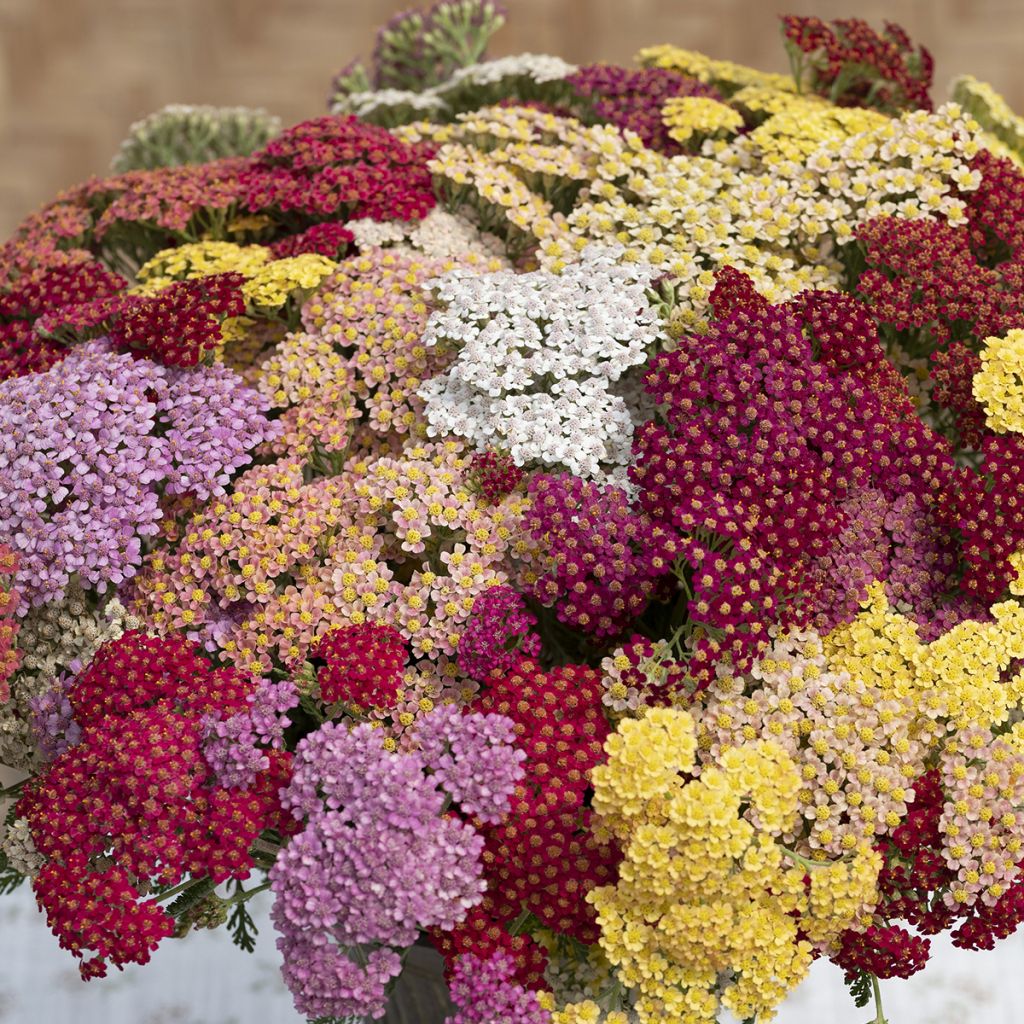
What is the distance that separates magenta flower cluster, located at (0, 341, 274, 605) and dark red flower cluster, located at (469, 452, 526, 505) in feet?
0.95

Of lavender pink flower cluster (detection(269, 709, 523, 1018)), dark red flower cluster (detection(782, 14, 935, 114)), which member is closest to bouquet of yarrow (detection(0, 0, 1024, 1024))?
lavender pink flower cluster (detection(269, 709, 523, 1018))

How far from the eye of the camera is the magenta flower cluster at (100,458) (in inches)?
69.9

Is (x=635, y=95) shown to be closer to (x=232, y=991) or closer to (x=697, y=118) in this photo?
(x=697, y=118)

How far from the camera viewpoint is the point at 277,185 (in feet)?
7.46

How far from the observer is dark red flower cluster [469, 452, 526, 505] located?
180 cm

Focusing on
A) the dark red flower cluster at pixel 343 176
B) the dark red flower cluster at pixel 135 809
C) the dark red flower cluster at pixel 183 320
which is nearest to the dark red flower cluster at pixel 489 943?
the dark red flower cluster at pixel 135 809

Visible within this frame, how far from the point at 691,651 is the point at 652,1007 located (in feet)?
1.31

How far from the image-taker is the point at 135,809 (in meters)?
1.61

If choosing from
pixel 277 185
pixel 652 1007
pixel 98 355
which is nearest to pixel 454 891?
pixel 652 1007

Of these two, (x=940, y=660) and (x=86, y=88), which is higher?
(x=86, y=88)

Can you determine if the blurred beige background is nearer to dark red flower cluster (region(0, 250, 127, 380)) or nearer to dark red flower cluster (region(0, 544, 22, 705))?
dark red flower cluster (region(0, 250, 127, 380))

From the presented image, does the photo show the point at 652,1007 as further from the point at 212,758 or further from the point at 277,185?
the point at 277,185

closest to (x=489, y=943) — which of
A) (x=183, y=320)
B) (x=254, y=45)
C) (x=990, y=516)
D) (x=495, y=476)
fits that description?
(x=495, y=476)

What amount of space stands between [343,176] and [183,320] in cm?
44
